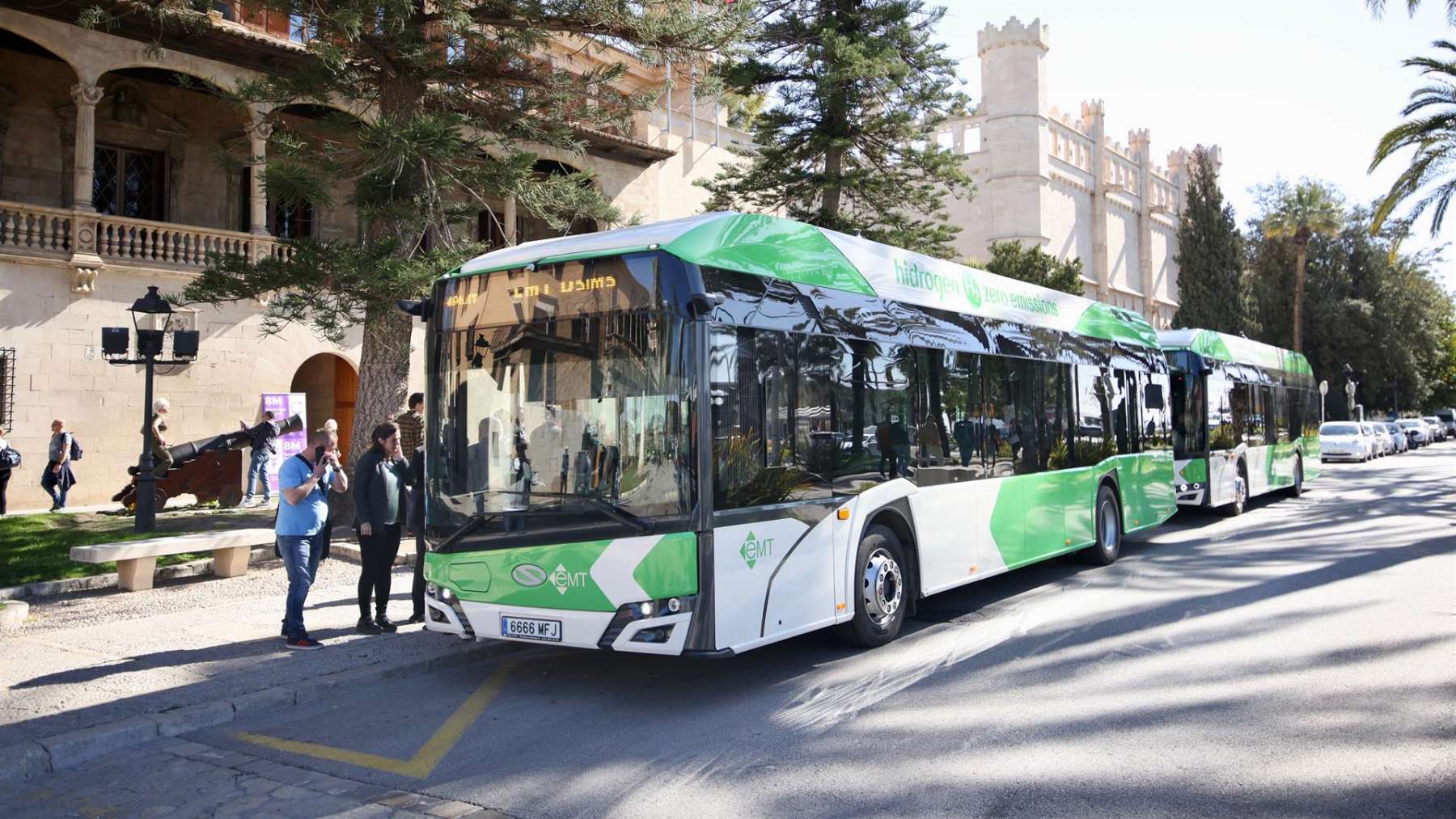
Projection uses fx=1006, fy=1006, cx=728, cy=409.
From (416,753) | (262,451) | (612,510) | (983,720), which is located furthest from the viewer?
(262,451)

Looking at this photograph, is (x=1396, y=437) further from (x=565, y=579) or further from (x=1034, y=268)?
(x=565, y=579)

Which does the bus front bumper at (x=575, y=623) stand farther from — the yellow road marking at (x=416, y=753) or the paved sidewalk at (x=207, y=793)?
the paved sidewalk at (x=207, y=793)

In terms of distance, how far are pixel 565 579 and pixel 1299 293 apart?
55591 mm

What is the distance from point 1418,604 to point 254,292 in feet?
45.1

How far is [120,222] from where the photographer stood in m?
18.3

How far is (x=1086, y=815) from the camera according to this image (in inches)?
177

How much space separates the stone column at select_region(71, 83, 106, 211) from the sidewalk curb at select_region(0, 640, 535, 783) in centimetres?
1471

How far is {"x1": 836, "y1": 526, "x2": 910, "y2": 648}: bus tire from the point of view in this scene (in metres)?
7.70

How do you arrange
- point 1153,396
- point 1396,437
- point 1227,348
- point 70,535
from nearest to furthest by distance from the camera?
point 70,535, point 1153,396, point 1227,348, point 1396,437

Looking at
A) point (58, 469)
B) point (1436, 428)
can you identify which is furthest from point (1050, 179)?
point (58, 469)

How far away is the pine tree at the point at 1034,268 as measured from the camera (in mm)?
38344

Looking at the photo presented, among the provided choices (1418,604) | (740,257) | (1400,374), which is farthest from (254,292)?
(1400,374)

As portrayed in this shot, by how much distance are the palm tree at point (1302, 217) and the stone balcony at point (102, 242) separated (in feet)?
168

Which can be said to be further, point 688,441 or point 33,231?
point 33,231
